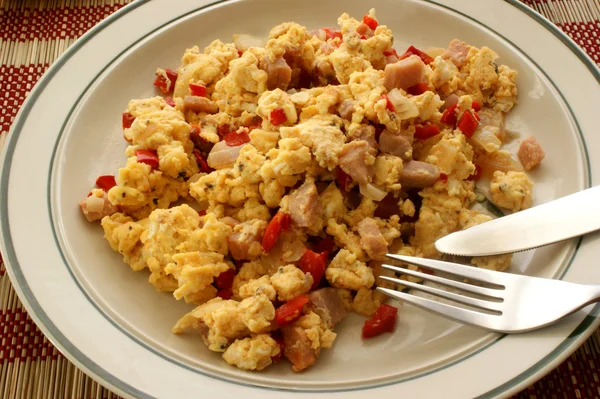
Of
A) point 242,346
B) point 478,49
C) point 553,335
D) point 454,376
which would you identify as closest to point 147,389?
point 242,346

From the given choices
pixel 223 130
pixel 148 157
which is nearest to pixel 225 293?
pixel 148 157

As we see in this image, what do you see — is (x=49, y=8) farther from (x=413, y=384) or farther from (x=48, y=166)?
(x=413, y=384)

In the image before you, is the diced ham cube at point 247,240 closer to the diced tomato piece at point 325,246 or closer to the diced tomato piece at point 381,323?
the diced tomato piece at point 325,246

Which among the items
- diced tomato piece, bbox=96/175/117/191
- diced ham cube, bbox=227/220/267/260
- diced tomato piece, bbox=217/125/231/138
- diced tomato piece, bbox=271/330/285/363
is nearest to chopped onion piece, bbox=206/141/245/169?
diced tomato piece, bbox=217/125/231/138

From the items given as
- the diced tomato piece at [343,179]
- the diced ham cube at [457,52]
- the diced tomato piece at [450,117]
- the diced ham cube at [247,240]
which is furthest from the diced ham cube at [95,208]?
the diced ham cube at [457,52]

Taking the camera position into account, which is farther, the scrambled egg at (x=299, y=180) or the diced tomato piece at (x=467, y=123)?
the diced tomato piece at (x=467, y=123)

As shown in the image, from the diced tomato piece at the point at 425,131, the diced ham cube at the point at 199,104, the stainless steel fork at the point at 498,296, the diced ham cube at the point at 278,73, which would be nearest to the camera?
the stainless steel fork at the point at 498,296
